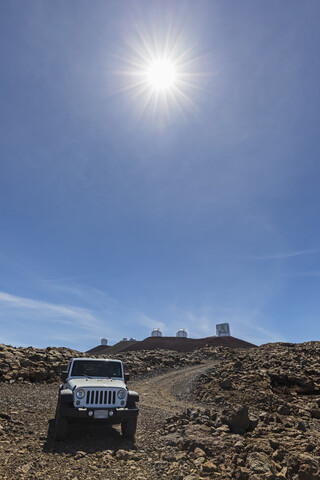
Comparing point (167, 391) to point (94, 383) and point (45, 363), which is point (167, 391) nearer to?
point (45, 363)

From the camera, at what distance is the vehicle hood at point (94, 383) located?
8.91 m

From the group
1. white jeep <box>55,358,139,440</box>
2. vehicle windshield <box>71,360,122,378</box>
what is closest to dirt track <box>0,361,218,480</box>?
white jeep <box>55,358,139,440</box>

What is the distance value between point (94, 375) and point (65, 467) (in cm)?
304

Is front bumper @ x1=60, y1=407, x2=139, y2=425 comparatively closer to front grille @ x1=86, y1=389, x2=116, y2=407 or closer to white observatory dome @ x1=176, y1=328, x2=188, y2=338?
front grille @ x1=86, y1=389, x2=116, y2=407

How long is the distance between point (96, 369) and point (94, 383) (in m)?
1.08

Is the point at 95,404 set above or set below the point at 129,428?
above

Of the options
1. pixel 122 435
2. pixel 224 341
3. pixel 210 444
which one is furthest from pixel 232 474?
pixel 224 341

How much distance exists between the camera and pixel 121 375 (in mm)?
10398

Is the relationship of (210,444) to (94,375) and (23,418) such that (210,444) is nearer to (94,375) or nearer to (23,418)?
(94,375)

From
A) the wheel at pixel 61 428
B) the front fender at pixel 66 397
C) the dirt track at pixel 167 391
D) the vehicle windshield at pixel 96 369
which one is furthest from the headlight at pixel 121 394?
the dirt track at pixel 167 391

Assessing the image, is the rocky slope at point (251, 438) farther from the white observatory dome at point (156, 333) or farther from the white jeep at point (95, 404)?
the white observatory dome at point (156, 333)

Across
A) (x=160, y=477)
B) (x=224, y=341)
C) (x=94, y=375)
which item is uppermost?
(x=224, y=341)

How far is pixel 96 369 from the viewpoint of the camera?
1021cm

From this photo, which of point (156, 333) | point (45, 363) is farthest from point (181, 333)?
point (45, 363)
